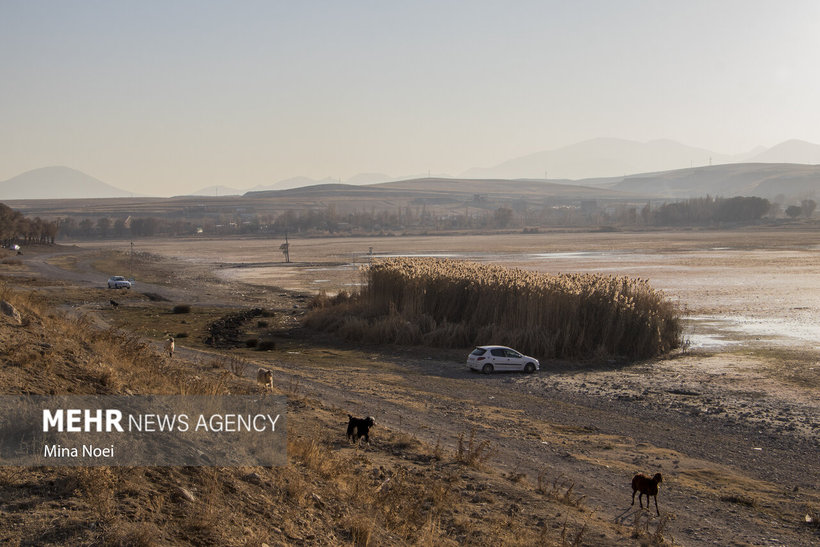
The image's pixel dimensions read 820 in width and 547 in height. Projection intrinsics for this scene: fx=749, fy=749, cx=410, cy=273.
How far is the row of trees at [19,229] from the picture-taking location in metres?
126

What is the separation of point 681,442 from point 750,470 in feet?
8.41

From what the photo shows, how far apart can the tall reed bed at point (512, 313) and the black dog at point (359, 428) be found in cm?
2101

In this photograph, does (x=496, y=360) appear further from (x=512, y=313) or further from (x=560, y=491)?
(x=560, y=491)

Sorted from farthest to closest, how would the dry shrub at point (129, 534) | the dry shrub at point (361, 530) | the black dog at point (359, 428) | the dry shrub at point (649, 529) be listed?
the black dog at point (359, 428) → the dry shrub at point (649, 529) → the dry shrub at point (361, 530) → the dry shrub at point (129, 534)

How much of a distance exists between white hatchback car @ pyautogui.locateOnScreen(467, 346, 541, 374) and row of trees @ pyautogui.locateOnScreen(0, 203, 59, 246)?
374 ft

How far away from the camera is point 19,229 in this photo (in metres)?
144

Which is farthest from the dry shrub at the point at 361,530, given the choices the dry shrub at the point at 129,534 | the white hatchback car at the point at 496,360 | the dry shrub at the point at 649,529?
the white hatchback car at the point at 496,360

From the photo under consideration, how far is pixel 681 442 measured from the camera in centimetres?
1967

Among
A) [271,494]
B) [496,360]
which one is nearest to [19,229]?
[496,360]

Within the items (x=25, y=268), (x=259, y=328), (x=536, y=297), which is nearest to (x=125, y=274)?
(x=25, y=268)

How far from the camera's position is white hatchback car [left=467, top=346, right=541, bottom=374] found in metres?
30.7

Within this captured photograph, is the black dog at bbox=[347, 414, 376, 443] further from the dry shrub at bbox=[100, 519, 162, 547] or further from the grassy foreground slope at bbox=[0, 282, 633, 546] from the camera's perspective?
the dry shrub at bbox=[100, 519, 162, 547]

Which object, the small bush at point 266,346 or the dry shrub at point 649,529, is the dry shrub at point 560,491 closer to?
the dry shrub at point 649,529

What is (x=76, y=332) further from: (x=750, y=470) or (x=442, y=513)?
(x=750, y=470)
